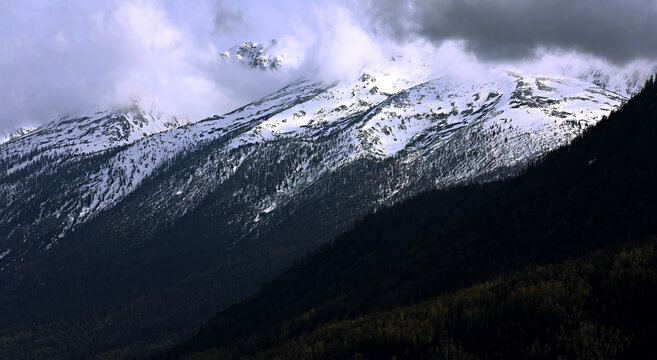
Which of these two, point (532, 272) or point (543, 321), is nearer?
point (543, 321)

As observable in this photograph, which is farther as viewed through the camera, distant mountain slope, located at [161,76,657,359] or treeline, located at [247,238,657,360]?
distant mountain slope, located at [161,76,657,359]

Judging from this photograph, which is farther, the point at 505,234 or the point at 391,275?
the point at 391,275

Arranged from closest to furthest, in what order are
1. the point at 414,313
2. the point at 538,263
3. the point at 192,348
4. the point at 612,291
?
the point at 612,291 → the point at 414,313 → the point at 538,263 → the point at 192,348

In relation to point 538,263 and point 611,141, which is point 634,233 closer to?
point 538,263

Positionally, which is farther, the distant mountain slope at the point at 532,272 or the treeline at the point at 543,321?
the distant mountain slope at the point at 532,272

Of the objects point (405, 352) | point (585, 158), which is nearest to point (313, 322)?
point (405, 352)

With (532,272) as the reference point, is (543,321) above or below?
below

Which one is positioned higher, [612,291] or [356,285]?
[356,285]

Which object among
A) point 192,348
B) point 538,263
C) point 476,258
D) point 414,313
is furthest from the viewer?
point 192,348
